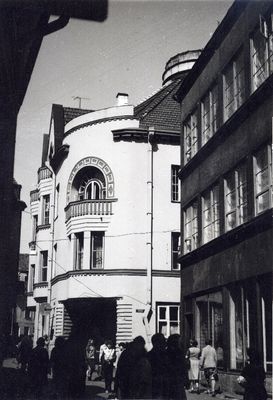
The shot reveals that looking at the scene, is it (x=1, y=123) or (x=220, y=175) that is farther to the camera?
(x=220, y=175)

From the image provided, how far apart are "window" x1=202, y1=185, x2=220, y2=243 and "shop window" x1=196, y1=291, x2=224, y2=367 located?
198cm

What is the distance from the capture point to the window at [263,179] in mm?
14531

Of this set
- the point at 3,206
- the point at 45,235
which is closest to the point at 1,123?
the point at 3,206

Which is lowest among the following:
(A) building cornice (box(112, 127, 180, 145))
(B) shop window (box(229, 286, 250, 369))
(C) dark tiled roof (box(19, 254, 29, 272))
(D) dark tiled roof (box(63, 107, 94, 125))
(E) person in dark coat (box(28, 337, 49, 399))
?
(E) person in dark coat (box(28, 337, 49, 399))

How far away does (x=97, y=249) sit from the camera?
102 feet

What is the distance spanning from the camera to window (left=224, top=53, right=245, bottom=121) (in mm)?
17078

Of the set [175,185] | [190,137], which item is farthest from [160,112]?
[190,137]

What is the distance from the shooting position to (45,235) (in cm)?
3712

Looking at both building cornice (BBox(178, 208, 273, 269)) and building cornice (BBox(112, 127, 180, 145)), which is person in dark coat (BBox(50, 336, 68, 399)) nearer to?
building cornice (BBox(178, 208, 273, 269))

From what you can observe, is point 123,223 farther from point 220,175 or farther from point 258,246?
point 258,246

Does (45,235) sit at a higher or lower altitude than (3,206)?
higher

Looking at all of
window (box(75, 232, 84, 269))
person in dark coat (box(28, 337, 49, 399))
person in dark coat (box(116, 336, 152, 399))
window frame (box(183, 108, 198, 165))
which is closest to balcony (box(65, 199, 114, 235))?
window (box(75, 232, 84, 269))

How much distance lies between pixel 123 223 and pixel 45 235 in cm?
845

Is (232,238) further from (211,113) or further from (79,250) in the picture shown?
(79,250)
